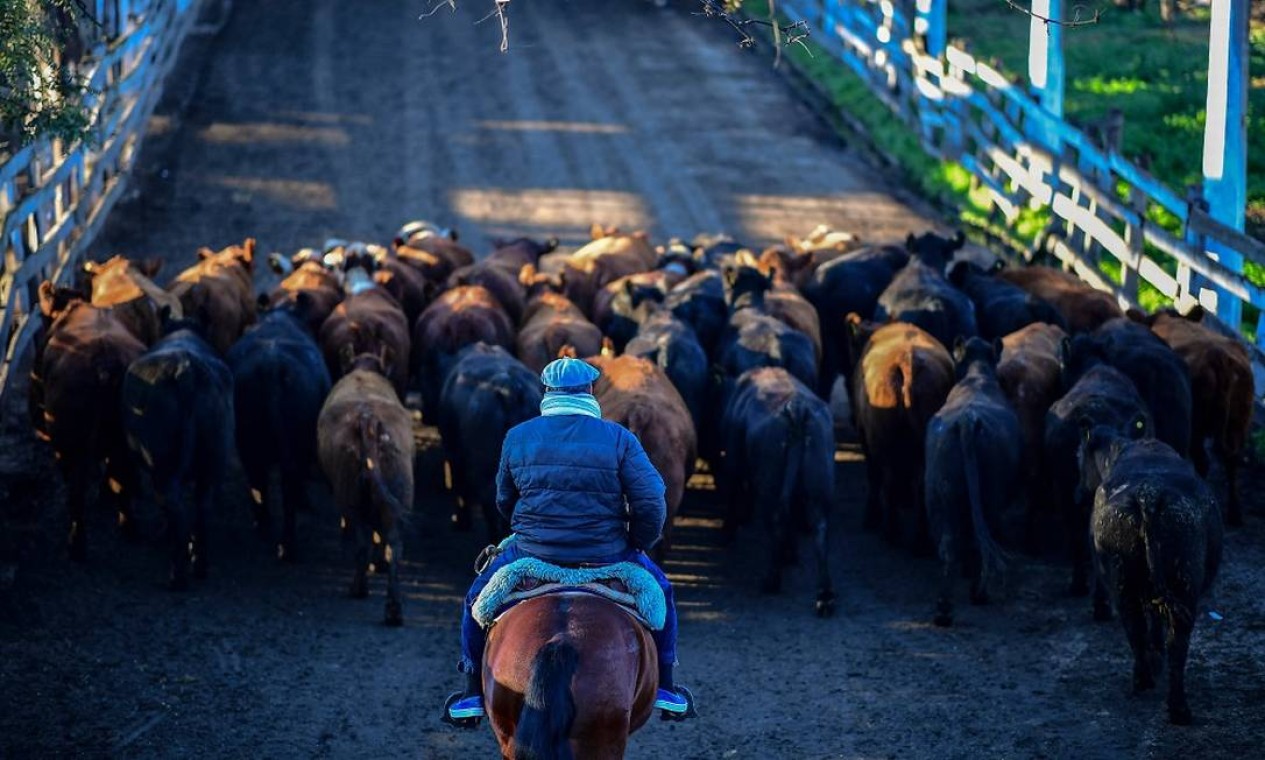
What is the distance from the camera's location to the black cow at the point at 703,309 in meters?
15.2

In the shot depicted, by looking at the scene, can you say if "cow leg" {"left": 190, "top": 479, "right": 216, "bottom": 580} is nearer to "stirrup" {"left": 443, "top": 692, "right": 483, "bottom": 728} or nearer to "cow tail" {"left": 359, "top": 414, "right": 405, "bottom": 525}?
"cow tail" {"left": 359, "top": 414, "right": 405, "bottom": 525}

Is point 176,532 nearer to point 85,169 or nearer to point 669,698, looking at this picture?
point 669,698

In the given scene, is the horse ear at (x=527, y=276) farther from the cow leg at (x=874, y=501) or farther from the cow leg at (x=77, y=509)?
the cow leg at (x=77, y=509)

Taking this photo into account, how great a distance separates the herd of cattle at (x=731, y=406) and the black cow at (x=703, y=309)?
0.02 metres

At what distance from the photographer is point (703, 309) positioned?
604 inches

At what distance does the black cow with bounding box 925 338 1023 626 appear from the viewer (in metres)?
11.6

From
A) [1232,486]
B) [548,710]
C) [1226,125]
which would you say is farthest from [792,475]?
[1226,125]

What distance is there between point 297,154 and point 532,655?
17929mm

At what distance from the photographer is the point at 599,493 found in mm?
8117

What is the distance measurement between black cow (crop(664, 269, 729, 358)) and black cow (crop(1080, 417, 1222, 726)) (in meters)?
5.30

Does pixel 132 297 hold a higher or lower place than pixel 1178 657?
higher

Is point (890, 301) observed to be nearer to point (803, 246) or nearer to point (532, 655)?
point (803, 246)

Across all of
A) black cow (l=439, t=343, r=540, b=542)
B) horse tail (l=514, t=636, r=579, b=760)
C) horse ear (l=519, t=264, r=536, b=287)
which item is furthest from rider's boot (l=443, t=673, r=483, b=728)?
horse ear (l=519, t=264, r=536, b=287)

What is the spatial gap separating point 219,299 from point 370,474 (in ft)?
14.9
